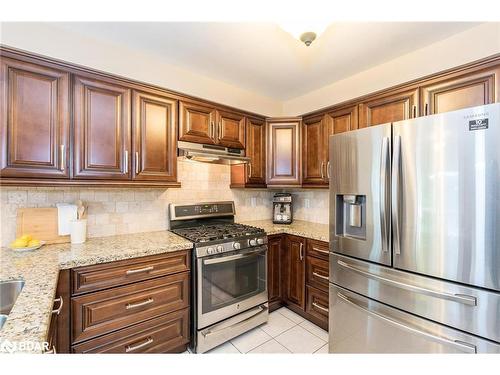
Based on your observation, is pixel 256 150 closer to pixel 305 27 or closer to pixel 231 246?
pixel 231 246

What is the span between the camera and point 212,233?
6.84 ft

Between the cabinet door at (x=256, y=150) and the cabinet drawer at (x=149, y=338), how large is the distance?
1.50 meters

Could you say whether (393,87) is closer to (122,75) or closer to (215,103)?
(215,103)

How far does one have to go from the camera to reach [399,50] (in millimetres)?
1863

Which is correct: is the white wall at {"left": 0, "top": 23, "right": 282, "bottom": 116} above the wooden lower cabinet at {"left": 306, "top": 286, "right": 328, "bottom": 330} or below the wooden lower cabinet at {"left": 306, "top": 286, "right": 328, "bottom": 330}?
above

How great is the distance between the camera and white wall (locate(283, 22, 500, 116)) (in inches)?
60.6

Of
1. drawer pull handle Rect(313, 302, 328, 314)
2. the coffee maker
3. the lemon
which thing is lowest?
drawer pull handle Rect(313, 302, 328, 314)

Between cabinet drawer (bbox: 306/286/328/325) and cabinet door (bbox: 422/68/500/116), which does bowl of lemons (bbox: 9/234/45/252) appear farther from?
cabinet door (bbox: 422/68/500/116)

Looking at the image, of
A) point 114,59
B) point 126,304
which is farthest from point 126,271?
point 114,59

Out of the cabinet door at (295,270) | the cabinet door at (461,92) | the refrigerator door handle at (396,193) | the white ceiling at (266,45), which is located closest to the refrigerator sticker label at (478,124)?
the refrigerator door handle at (396,193)

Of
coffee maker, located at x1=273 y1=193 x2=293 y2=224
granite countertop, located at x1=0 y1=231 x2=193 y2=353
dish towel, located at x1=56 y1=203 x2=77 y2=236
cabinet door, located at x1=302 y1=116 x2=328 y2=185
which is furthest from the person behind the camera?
coffee maker, located at x1=273 y1=193 x2=293 y2=224

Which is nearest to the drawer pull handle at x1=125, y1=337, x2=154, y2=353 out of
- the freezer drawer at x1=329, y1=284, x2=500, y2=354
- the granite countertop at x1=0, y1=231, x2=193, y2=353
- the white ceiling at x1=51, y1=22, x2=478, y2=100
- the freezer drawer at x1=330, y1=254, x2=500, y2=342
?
the granite countertop at x1=0, y1=231, x2=193, y2=353

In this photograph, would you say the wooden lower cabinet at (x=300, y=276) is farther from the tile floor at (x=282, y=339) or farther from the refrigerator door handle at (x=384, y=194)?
the refrigerator door handle at (x=384, y=194)

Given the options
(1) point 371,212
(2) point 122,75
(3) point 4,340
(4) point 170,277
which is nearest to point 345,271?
(1) point 371,212
